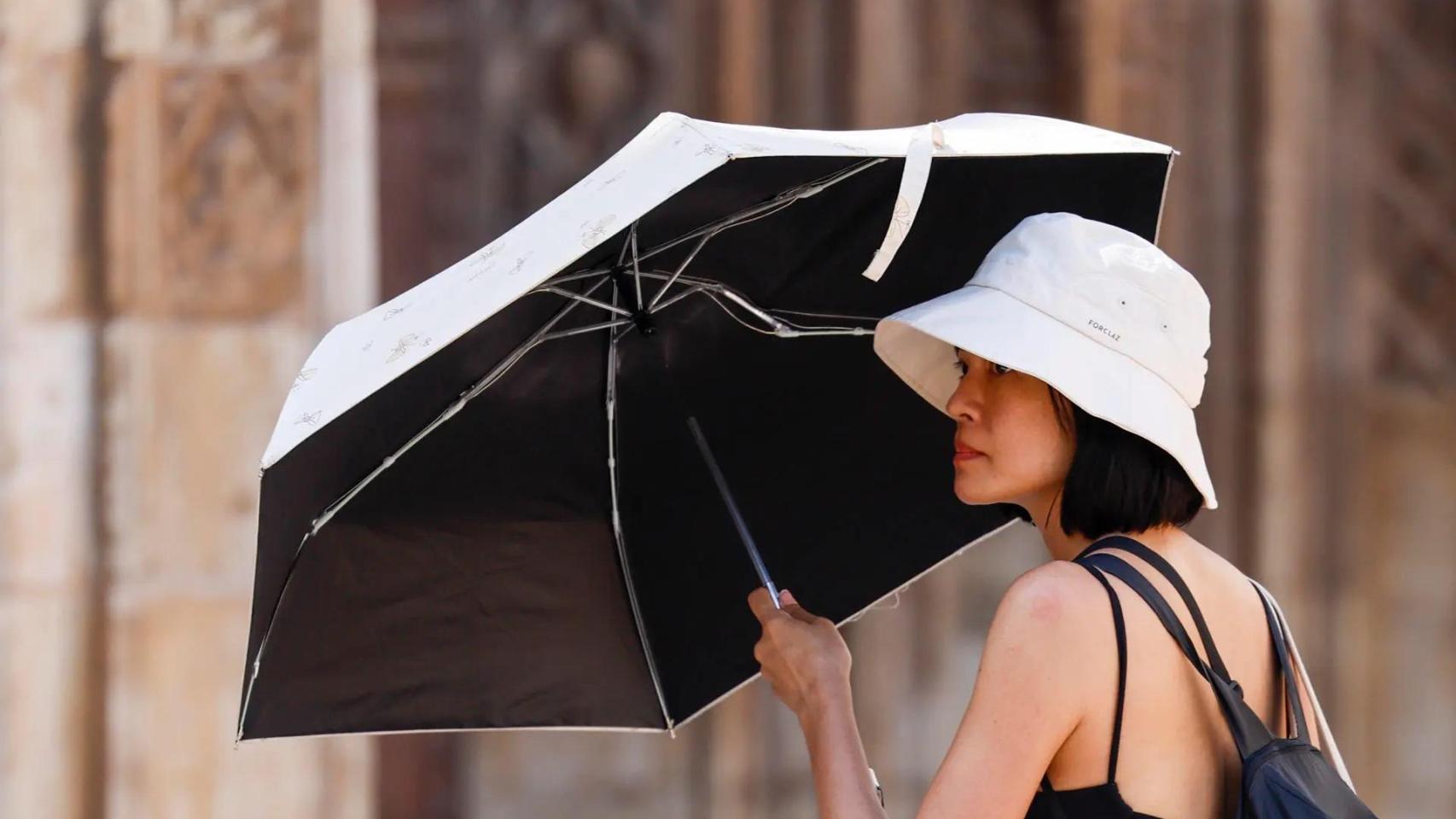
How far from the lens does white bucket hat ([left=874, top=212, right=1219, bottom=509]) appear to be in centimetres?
179

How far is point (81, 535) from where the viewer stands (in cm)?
381

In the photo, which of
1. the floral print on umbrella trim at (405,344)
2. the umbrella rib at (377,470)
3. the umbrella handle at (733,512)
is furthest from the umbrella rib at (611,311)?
the floral print on umbrella trim at (405,344)

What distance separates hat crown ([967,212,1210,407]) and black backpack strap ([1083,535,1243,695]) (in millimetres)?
185

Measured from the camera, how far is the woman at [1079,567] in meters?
1.66

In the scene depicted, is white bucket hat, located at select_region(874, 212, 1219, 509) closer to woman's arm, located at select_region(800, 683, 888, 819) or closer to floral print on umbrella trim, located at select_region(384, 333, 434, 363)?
woman's arm, located at select_region(800, 683, 888, 819)

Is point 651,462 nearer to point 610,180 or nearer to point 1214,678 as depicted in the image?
point 610,180

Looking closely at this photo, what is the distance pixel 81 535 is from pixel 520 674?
1.79m

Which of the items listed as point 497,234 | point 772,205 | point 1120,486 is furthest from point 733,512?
point 497,234

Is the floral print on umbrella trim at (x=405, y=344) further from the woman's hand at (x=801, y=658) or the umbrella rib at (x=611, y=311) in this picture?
the woman's hand at (x=801, y=658)

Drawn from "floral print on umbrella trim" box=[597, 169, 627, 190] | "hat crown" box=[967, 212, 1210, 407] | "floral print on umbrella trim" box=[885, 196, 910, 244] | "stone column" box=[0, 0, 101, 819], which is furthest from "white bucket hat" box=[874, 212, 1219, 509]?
"stone column" box=[0, 0, 101, 819]

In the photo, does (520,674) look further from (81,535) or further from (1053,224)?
(81,535)

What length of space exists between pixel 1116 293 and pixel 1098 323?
44 millimetres

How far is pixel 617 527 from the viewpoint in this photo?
2.49 metres

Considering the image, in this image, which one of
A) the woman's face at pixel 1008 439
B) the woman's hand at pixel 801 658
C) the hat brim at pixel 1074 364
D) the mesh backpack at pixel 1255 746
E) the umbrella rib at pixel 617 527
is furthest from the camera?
the umbrella rib at pixel 617 527
